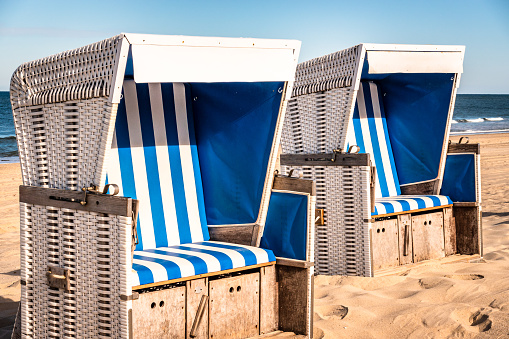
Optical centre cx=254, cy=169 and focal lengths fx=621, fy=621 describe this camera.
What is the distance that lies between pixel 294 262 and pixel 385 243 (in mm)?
1741

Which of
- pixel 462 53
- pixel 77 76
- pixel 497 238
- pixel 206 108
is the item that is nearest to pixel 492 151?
pixel 497 238

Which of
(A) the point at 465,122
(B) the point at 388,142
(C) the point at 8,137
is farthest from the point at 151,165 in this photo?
(A) the point at 465,122

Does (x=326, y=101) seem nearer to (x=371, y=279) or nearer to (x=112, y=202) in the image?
(x=371, y=279)

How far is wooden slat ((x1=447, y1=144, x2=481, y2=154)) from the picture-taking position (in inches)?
225

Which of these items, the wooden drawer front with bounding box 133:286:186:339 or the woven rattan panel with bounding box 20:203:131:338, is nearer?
the woven rattan panel with bounding box 20:203:131:338

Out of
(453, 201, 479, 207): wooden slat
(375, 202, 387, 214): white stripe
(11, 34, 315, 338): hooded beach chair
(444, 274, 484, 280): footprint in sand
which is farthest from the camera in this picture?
(453, 201, 479, 207): wooden slat

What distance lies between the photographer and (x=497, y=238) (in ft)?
20.8

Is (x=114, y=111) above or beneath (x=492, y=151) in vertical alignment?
above

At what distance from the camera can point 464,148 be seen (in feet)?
19.0

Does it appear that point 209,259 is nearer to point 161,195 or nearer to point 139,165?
point 161,195

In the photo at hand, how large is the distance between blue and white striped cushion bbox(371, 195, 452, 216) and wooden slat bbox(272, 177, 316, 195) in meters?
1.35

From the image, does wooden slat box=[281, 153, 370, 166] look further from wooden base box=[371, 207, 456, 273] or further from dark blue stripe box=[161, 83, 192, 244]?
dark blue stripe box=[161, 83, 192, 244]

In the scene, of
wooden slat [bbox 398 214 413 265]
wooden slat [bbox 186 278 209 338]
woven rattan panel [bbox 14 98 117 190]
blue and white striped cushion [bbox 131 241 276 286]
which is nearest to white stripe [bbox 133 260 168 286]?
blue and white striped cushion [bbox 131 241 276 286]

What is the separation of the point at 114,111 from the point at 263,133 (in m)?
1.15
